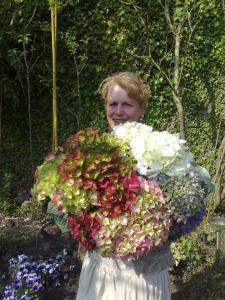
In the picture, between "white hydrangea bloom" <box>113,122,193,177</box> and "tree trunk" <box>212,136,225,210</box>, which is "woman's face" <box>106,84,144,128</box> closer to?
"white hydrangea bloom" <box>113,122,193,177</box>

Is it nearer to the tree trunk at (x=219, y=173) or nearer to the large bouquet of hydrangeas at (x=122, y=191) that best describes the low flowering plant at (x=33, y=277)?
the large bouquet of hydrangeas at (x=122, y=191)

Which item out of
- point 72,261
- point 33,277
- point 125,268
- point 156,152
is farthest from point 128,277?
point 72,261

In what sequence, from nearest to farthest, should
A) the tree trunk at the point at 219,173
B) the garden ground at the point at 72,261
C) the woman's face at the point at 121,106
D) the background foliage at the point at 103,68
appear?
the woman's face at the point at 121,106, the garden ground at the point at 72,261, the background foliage at the point at 103,68, the tree trunk at the point at 219,173

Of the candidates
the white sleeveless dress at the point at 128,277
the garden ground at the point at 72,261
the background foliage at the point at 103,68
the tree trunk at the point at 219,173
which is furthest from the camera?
the tree trunk at the point at 219,173

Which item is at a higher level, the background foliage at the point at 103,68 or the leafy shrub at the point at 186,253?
the background foliage at the point at 103,68

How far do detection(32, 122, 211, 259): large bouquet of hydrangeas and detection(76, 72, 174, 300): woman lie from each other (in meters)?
0.24

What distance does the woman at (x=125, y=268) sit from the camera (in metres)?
1.73

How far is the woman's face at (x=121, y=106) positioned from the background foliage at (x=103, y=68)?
9.14ft

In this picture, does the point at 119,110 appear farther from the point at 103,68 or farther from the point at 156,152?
the point at 103,68

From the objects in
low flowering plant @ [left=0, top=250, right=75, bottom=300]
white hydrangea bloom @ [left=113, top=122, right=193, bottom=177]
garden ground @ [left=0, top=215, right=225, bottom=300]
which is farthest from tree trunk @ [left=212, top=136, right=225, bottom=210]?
white hydrangea bloom @ [left=113, top=122, right=193, bottom=177]

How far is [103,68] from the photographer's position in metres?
4.89

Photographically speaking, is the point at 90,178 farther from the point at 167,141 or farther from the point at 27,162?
the point at 27,162

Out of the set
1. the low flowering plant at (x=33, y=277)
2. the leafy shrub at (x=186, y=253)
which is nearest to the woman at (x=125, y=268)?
the low flowering plant at (x=33, y=277)

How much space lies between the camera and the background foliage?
183 inches
